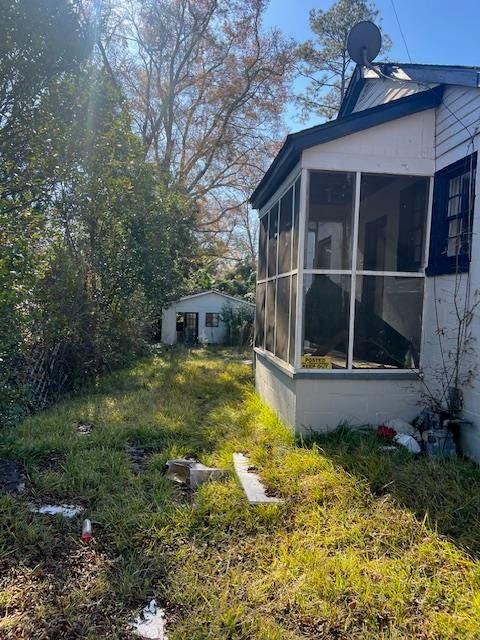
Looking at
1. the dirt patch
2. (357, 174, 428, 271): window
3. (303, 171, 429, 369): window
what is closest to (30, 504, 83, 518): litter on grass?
the dirt patch

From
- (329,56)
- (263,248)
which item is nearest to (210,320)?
(329,56)

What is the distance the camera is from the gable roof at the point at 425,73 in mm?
4957

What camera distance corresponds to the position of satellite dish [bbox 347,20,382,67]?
243 inches

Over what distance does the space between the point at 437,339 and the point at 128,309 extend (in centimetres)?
756

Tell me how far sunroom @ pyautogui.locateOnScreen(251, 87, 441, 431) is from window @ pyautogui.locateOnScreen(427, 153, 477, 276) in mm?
120

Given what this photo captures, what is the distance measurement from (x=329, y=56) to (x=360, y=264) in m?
15.9

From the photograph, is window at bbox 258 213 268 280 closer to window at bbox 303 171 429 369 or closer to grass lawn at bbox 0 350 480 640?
window at bbox 303 171 429 369

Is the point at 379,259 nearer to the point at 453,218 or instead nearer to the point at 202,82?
the point at 453,218

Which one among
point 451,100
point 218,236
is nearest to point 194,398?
point 451,100

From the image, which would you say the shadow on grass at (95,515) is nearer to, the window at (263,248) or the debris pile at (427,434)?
the debris pile at (427,434)

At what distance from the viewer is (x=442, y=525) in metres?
2.95

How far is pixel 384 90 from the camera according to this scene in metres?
6.09

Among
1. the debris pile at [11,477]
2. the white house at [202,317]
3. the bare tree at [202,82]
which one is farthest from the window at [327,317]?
the white house at [202,317]

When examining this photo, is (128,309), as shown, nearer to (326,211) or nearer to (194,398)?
(194,398)
